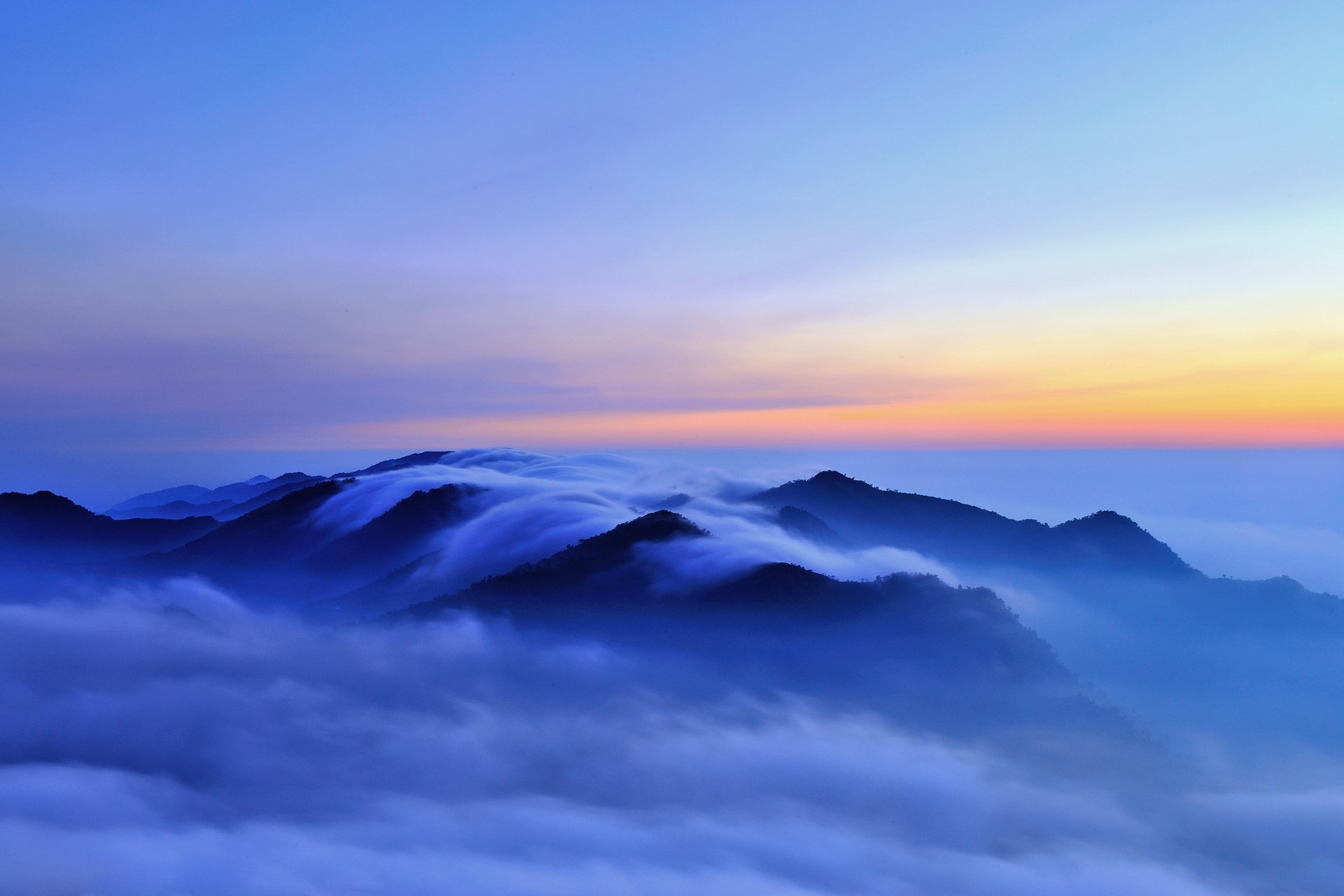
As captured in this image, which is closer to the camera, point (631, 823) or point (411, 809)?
point (411, 809)

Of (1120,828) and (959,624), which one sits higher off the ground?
(959,624)

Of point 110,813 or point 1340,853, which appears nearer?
point 110,813

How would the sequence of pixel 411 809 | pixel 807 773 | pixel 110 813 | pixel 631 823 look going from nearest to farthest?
pixel 110 813
pixel 411 809
pixel 631 823
pixel 807 773

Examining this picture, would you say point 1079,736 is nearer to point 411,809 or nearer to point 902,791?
point 902,791

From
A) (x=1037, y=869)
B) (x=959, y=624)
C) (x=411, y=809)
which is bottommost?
(x=1037, y=869)

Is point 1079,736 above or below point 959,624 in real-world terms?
below

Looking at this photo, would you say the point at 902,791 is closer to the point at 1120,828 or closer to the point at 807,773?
the point at 807,773

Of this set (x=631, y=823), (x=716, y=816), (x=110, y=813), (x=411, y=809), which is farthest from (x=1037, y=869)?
(x=110, y=813)

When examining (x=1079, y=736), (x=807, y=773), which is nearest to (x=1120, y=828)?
(x=1079, y=736)

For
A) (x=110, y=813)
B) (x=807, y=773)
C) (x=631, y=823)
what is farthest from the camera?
(x=807, y=773)
